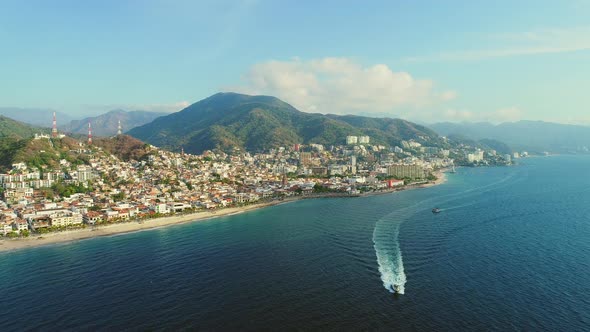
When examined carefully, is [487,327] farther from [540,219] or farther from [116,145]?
[116,145]

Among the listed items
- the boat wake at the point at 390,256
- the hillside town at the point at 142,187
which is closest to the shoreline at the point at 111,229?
the hillside town at the point at 142,187

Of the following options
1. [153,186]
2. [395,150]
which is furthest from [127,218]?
[395,150]

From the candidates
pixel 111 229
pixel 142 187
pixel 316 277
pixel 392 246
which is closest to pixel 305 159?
pixel 142 187

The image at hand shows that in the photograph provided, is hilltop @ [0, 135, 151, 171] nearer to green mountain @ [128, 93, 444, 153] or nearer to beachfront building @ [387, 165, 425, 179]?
green mountain @ [128, 93, 444, 153]

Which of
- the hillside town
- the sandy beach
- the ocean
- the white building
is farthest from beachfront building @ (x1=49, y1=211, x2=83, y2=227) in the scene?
the white building

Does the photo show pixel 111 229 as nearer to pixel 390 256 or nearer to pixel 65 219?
pixel 65 219

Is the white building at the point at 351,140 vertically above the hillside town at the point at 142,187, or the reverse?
the white building at the point at 351,140

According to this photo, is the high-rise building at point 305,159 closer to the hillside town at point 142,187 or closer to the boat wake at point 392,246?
the hillside town at point 142,187
